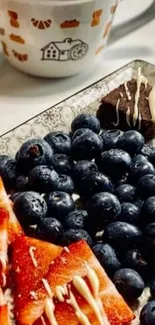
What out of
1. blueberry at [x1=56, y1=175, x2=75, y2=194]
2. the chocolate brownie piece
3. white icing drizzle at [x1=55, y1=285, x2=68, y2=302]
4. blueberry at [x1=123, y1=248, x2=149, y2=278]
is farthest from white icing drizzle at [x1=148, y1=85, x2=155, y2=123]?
white icing drizzle at [x1=55, y1=285, x2=68, y2=302]

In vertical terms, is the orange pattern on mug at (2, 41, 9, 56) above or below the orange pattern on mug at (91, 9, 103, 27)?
above

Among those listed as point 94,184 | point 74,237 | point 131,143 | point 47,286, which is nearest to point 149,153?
point 131,143

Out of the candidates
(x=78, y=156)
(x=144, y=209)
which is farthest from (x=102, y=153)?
(x=144, y=209)

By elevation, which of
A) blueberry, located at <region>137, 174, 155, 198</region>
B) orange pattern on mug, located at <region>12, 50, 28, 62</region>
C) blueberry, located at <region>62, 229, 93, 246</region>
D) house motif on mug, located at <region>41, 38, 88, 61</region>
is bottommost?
blueberry, located at <region>62, 229, 93, 246</region>

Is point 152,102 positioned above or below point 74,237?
above

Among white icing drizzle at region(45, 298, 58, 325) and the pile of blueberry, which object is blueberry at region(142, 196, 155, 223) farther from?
white icing drizzle at region(45, 298, 58, 325)

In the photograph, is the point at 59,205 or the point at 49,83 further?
the point at 49,83

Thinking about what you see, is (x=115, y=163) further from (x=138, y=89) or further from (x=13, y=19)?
(x=13, y=19)
